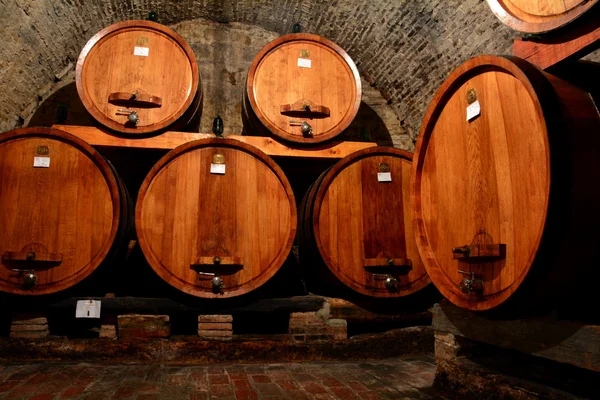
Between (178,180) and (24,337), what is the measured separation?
1581mm

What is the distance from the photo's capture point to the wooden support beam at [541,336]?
1534 mm

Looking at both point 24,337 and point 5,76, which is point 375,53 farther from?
point 24,337

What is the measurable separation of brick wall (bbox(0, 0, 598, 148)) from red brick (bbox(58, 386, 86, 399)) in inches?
124

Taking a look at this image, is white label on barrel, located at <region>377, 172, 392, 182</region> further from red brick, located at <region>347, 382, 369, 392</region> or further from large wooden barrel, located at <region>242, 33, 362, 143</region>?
red brick, located at <region>347, 382, 369, 392</region>

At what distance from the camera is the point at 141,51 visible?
3459mm

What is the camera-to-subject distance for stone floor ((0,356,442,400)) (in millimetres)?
2297

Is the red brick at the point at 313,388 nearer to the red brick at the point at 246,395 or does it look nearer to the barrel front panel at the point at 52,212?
the red brick at the point at 246,395

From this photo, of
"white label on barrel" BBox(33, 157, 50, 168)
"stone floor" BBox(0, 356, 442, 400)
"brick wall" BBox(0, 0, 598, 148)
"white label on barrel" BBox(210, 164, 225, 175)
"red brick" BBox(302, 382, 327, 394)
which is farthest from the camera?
"brick wall" BBox(0, 0, 598, 148)

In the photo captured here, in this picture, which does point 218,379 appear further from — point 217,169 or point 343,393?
point 217,169

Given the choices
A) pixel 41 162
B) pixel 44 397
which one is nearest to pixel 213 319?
pixel 44 397

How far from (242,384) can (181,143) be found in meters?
1.97

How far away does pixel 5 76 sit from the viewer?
394cm

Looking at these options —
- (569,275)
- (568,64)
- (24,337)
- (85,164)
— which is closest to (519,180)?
(569,275)

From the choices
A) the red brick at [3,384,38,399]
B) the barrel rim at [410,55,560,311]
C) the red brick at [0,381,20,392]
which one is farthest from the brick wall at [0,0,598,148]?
the red brick at [3,384,38,399]
